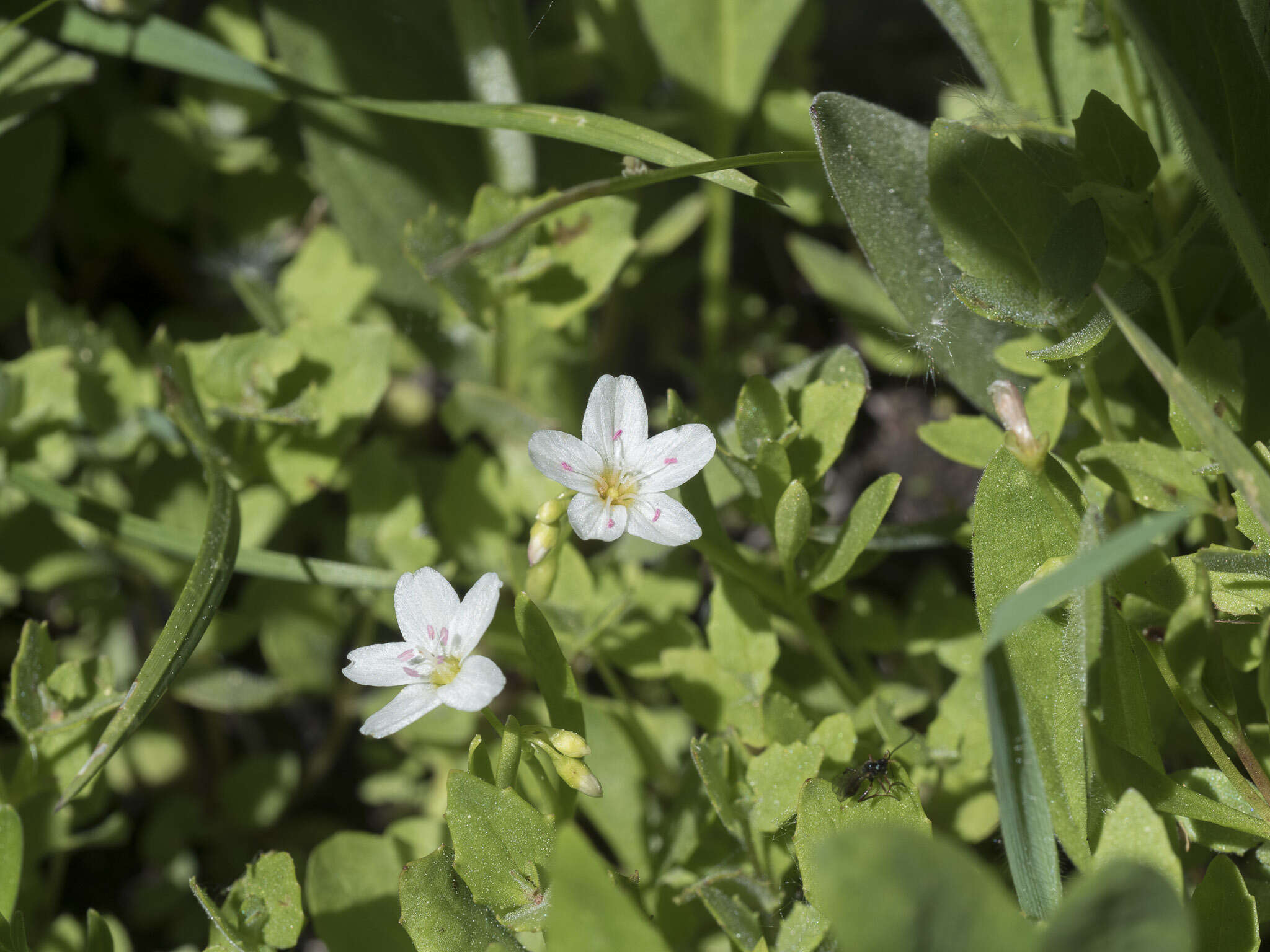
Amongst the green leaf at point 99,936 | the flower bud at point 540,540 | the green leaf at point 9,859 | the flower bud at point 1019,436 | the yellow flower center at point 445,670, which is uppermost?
the flower bud at point 1019,436

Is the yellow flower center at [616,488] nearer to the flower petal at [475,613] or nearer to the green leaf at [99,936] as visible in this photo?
the flower petal at [475,613]

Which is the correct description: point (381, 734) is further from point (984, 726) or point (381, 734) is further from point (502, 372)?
point (502, 372)

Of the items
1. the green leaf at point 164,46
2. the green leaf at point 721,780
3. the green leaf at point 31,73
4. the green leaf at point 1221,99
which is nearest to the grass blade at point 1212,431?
the green leaf at point 1221,99

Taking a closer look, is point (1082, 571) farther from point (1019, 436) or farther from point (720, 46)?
point (720, 46)

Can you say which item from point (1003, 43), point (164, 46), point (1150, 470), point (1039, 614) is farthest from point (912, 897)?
point (164, 46)

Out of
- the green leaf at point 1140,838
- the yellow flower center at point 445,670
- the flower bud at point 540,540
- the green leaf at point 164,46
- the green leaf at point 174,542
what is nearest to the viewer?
the green leaf at point 1140,838

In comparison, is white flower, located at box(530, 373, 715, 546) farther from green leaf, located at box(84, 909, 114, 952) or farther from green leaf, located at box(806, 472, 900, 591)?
green leaf, located at box(84, 909, 114, 952)
